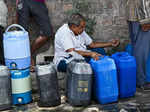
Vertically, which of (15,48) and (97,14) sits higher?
(97,14)

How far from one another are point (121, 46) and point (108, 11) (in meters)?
0.80

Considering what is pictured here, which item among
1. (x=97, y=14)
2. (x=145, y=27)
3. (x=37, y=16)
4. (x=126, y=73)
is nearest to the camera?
(x=126, y=73)

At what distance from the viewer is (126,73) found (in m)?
4.62

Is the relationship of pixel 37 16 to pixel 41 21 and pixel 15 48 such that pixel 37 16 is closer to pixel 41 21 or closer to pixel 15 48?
pixel 41 21

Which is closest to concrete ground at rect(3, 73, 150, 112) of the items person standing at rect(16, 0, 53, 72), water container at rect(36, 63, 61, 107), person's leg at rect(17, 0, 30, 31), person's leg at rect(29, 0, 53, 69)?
water container at rect(36, 63, 61, 107)

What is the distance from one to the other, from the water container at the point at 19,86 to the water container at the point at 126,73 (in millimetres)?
1551

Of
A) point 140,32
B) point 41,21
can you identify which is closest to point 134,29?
point 140,32

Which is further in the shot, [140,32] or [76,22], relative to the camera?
[140,32]

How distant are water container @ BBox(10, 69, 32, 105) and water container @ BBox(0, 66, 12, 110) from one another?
5.4 inches

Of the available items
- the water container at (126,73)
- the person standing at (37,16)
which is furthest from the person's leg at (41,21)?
the water container at (126,73)

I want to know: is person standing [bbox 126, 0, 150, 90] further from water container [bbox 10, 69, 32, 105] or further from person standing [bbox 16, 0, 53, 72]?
water container [bbox 10, 69, 32, 105]

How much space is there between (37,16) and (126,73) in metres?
2.07

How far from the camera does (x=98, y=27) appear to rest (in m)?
5.88

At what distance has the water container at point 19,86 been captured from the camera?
4.61m
